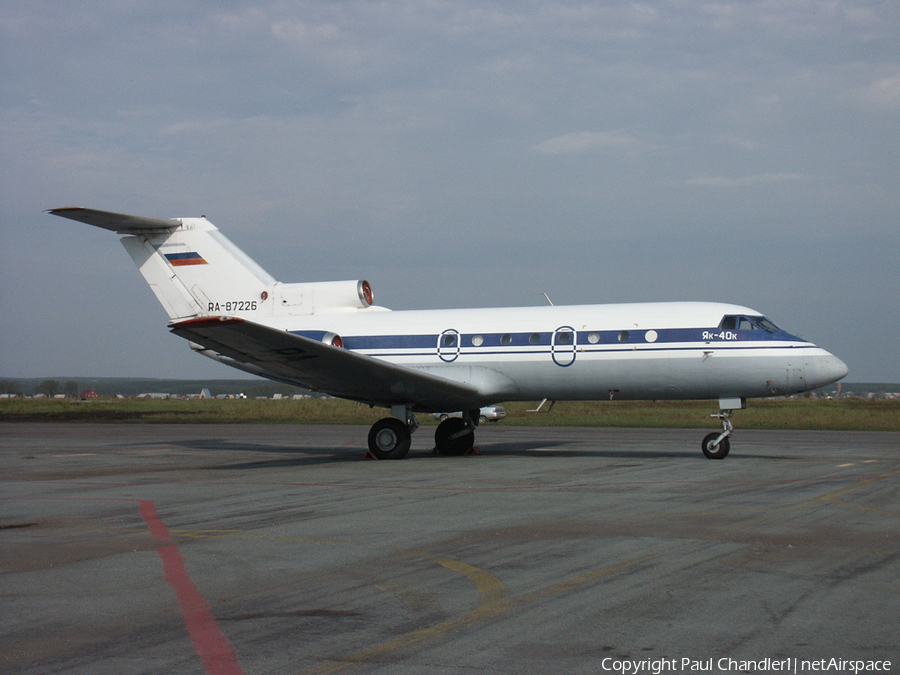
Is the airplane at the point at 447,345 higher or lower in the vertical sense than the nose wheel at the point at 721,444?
higher

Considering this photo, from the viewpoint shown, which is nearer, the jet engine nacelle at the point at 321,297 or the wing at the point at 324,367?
the wing at the point at 324,367

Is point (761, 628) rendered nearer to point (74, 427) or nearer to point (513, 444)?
point (513, 444)

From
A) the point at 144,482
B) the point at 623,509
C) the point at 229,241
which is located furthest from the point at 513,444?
the point at 623,509

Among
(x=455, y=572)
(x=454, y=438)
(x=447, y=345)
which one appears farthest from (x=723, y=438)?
(x=455, y=572)

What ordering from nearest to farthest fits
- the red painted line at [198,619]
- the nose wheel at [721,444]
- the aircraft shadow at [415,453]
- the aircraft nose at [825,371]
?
the red painted line at [198,619]
the aircraft nose at [825,371]
the nose wheel at [721,444]
the aircraft shadow at [415,453]

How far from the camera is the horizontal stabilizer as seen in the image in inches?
770

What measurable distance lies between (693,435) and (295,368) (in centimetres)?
1566

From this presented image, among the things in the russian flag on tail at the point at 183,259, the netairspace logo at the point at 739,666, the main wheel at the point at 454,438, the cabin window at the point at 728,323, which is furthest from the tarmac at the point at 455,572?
the russian flag on tail at the point at 183,259

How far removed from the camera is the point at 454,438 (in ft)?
70.1

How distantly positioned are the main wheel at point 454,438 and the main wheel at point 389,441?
189cm

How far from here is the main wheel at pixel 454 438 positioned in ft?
70.1

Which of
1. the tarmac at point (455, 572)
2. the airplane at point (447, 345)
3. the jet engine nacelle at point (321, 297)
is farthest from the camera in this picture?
the jet engine nacelle at point (321, 297)

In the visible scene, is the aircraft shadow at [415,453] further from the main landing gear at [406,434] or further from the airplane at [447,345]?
the airplane at [447,345]

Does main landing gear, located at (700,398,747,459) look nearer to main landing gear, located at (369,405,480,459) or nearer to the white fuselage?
the white fuselage
